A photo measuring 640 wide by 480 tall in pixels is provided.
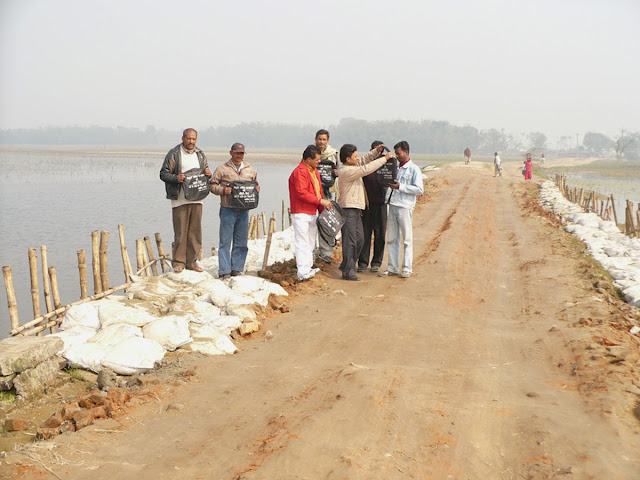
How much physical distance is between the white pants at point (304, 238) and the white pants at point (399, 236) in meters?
1.05

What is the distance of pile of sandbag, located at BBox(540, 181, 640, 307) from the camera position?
330 inches

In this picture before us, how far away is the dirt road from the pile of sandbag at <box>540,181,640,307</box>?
45.3 inches

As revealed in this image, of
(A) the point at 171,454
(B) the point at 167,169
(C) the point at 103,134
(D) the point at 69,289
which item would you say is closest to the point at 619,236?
(B) the point at 167,169

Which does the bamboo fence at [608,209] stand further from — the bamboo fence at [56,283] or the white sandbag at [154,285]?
the white sandbag at [154,285]

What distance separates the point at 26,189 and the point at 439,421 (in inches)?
998

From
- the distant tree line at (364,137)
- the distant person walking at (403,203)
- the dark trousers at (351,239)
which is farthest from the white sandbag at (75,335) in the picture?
the distant tree line at (364,137)

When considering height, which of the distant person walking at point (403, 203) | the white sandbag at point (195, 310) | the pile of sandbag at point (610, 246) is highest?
the distant person walking at point (403, 203)

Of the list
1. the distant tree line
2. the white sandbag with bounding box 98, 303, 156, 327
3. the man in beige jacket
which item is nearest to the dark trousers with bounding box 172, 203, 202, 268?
the white sandbag with bounding box 98, 303, 156, 327

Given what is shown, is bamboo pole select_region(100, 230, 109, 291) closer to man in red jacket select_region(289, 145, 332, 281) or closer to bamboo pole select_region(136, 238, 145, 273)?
bamboo pole select_region(136, 238, 145, 273)

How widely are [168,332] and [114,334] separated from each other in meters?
0.45

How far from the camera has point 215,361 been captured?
5273mm

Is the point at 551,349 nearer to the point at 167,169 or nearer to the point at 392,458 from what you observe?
the point at 392,458

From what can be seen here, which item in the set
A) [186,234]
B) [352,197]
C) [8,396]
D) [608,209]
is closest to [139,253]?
[186,234]

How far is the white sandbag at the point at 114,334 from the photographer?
17.3ft
